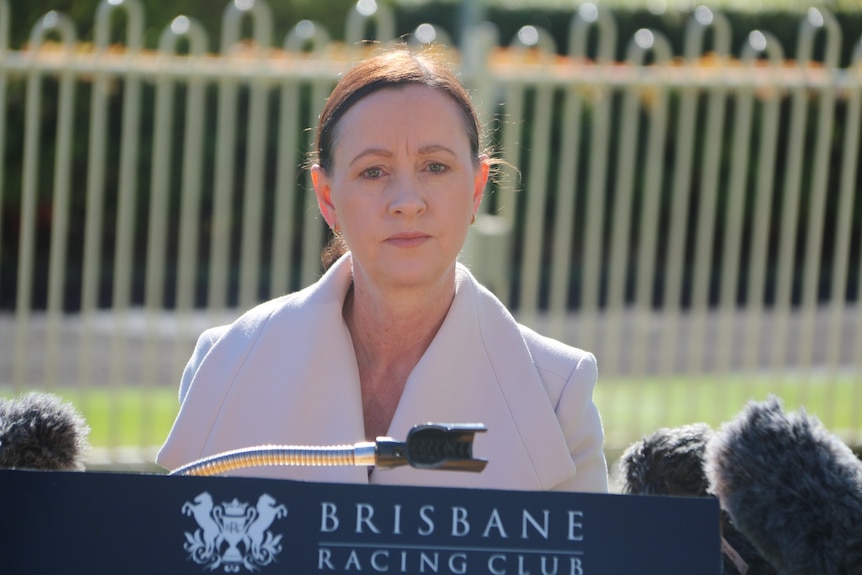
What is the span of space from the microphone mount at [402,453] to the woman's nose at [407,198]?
0.56 metres

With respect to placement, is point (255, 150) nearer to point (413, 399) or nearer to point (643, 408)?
point (643, 408)

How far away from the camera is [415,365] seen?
87.4 inches

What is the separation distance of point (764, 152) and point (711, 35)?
5392 mm

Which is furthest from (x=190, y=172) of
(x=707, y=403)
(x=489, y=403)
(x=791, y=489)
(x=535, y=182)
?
(x=791, y=489)

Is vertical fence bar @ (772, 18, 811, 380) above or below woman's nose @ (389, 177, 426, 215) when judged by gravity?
above

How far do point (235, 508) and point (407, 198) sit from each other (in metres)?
0.71

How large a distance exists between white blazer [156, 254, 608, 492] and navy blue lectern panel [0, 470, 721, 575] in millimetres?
415

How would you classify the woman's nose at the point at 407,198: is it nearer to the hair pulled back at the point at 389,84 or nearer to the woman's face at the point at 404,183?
the woman's face at the point at 404,183

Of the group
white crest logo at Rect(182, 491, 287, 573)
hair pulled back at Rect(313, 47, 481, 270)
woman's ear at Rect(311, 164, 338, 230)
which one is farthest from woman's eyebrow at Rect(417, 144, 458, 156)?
Result: white crest logo at Rect(182, 491, 287, 573)

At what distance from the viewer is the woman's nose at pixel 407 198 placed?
203 cm

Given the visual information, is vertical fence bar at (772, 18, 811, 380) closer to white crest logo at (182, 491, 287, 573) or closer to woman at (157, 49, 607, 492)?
woman at (157, 49, 607, 492)

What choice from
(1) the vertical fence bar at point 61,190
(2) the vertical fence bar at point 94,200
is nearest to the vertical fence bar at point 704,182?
(2) the vertical fence bar at point 94,200

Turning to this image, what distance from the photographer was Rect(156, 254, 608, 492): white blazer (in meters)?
2.00

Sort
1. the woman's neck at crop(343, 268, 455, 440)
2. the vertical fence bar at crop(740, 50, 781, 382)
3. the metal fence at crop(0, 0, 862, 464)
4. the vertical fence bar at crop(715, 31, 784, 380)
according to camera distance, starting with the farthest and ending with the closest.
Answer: the vertical fence bar at crop(740, 50, 781, 382)
the vertical fence bar at crop(715, 31, 784, 380)
the metal fence at crop(0, 0, 862, 464)
the woman's neck at crop(343, 268, 455, 440)
